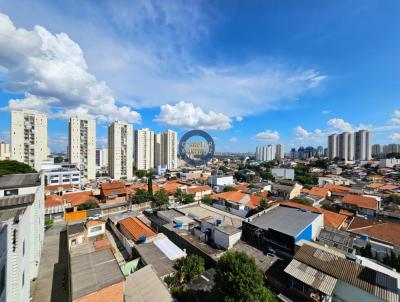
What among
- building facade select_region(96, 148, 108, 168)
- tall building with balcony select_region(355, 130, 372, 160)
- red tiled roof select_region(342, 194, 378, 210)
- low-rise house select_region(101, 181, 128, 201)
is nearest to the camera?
red tiled roof select_region(342, 194, 378, 210)

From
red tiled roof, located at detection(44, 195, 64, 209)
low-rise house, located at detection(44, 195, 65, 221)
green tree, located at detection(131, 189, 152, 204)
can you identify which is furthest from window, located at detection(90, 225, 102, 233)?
red tiled roof, located at detection(44, 195, 64, 209)

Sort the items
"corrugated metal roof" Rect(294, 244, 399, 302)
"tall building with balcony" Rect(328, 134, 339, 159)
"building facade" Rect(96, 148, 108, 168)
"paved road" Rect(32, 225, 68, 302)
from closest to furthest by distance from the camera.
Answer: "corrugated metal roof" Rect(294, 244, 399, 302) → "paved road" Rect(32, 225, 68, 302) → "building facade" Rect(96, 148, 108, 168) → "tall building with balcony" Rect(328, 134, 339, 159)

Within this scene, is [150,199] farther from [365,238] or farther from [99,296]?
[365,238]

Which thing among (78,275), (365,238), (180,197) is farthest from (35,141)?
(365,238)

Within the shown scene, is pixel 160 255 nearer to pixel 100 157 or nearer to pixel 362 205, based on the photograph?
pixel 362 205

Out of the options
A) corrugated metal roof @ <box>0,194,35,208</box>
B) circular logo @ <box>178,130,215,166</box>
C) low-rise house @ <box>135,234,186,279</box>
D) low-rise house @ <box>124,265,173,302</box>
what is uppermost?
circular logo @ <box>178,130,215,166</box>

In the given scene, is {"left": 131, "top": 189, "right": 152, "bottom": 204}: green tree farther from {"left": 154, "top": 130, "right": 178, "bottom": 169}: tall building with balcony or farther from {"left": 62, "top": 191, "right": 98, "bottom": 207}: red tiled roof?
{"left": 154, "top": 130, "right": 178, "bottom": 169}: tall building with balcony

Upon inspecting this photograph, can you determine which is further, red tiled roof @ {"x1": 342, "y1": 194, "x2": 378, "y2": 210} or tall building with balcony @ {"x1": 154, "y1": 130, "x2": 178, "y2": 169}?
tall building with balcony @ {"x1": 154, "y1": 130, "x2": 178, "y2": 169}
